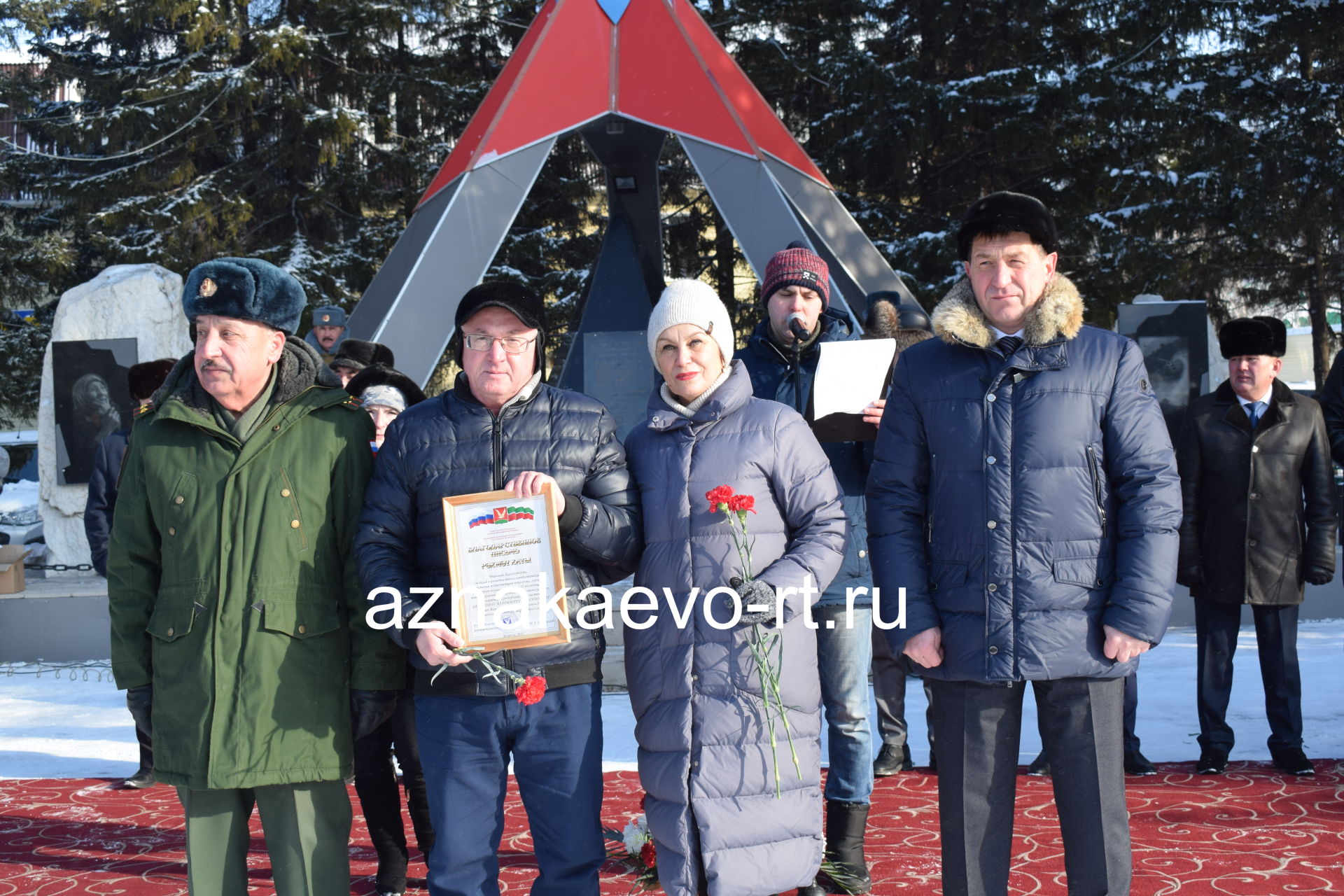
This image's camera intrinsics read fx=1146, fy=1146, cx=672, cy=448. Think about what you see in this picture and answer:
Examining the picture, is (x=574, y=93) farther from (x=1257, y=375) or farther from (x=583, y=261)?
(x=583, y=261)

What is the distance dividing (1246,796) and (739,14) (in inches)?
573

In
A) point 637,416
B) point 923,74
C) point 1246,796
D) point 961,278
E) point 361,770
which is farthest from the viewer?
point 923,74

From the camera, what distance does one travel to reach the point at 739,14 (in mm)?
16656

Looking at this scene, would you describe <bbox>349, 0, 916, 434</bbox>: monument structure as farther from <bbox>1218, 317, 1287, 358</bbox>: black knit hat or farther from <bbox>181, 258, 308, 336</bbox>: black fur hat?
<bbox>181, 258, 308, 336</bbox>: black fur hat

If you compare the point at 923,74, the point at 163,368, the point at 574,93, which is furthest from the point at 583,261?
the point at 163,368

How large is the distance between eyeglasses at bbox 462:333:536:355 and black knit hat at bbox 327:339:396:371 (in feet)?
7.35

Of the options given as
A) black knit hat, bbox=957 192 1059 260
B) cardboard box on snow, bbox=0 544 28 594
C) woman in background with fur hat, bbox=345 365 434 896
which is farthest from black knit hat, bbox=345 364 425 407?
cardboard box on snow, bbox=0 544 28 594

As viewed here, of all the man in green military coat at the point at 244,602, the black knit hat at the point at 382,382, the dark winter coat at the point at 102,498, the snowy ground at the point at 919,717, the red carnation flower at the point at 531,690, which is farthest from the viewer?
the snowy ground at the point at 919,717

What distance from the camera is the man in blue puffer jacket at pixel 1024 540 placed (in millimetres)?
2584

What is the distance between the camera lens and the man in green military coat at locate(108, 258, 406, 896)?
8.59 feet

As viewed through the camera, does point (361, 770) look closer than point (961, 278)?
No

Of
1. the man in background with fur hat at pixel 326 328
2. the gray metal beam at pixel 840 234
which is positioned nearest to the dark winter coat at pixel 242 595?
the man in background with fur hat at pixel 326 328

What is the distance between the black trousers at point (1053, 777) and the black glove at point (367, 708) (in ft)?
4.37

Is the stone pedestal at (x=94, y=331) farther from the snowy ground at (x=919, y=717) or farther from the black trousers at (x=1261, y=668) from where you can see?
the black trousers at (x=1261, y=668)
